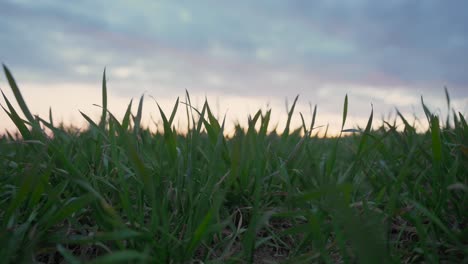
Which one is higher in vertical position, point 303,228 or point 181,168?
point 181,168

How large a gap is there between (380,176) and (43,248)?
52.4 inches

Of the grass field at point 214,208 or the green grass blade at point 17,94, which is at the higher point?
the green grass blade at point 17,94

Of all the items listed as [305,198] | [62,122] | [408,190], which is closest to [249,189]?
[305,198]

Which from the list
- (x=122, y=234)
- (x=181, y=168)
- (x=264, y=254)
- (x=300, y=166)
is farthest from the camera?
(x=300, y=166)

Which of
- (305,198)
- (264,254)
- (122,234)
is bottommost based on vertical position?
(264,254)

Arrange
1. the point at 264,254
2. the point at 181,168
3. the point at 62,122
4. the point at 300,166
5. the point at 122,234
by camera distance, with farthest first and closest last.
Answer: the point at 62,122 < the point at 300,166 < the point at 181,168 < the point at 264,254 < the point at 122,234

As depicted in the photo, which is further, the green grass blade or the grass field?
the green grass blade

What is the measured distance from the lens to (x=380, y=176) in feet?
5.50

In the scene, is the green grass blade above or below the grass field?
above

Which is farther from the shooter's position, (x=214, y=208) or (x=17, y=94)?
(x=17, y=94)

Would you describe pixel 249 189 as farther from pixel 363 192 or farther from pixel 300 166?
pixel 363 192

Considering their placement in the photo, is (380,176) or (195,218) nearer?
(195,218)

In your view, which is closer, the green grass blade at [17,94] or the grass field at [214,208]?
the grass field at [214,208]

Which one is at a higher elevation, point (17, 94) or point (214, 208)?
point (17, 94)
